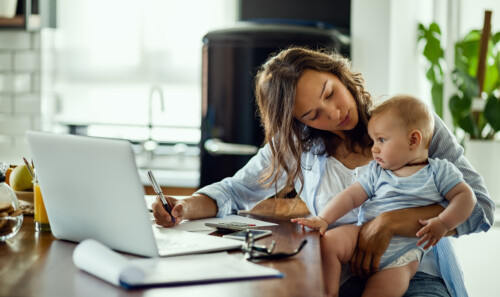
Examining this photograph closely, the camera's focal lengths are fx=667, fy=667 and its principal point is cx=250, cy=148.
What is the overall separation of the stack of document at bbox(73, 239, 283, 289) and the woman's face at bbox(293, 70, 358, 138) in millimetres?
689

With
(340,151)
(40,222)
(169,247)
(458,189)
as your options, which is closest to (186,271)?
(169,247)

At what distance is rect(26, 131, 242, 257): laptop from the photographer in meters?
1.26

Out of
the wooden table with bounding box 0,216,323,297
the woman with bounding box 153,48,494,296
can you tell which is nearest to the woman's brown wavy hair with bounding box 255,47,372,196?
the woman with bounding box 153,48,494,296

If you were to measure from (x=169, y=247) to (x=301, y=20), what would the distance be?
2.70 m

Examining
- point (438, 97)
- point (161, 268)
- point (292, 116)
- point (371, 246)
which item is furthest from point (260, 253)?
point (438, 97)

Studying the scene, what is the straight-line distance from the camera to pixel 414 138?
1.76 m

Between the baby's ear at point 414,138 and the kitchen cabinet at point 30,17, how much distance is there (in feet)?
9.78

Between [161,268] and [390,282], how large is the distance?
689mm

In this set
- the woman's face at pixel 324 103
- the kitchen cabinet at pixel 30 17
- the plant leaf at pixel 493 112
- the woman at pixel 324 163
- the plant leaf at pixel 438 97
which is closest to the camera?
the woman at pixel 324 163

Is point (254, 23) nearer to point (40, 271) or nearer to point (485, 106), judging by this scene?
point (485, 106)

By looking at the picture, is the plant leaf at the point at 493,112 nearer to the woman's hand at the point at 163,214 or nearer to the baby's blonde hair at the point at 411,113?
the baby's blonde hair at the point at 411,113

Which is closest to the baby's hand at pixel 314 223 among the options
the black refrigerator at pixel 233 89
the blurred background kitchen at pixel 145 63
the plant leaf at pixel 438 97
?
the black refrigerator at pixel 233 89

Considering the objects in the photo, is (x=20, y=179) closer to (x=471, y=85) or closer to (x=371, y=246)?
(x=371, y=246)

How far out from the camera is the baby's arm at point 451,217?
1634mm
